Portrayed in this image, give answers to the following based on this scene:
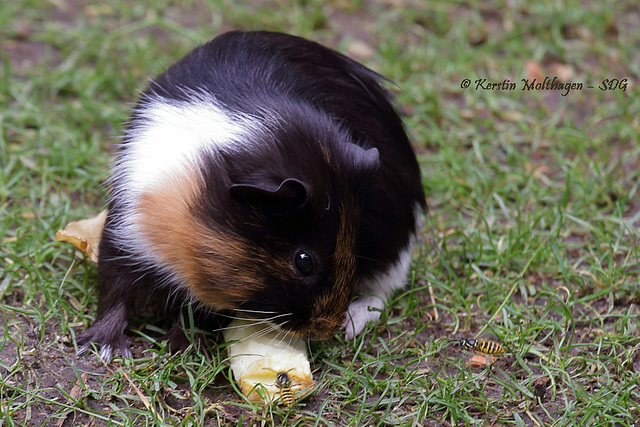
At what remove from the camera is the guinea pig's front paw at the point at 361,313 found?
4.56m

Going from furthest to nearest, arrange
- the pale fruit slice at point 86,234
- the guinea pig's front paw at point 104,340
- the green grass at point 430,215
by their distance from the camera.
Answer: the pale fruit slice at point 86,234
the guinea pig's front paw at point 104,340
the green grass at point 430,215

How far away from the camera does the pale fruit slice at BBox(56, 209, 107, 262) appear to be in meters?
Answer: 4.70

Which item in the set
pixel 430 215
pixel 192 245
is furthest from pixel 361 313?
pixel 430 215

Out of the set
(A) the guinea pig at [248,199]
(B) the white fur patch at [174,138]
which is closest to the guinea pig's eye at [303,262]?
(A) the guinea pig at [248,199]

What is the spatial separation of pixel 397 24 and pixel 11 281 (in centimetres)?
480

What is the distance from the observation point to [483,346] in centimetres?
445

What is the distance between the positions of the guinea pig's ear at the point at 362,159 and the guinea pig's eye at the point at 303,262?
55 cm

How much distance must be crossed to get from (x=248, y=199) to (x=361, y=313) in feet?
4.25

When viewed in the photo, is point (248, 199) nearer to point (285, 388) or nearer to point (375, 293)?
point (285, 388)

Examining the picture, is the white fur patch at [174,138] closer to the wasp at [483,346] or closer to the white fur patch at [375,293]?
the white fur patch at [375,293]

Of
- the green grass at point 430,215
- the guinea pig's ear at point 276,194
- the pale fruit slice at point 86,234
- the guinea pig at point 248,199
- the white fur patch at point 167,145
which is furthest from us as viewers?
the pale fruit slice at point 86,234

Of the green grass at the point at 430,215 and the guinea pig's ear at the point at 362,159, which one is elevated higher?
the guinea pig's ear at the point at 362,159

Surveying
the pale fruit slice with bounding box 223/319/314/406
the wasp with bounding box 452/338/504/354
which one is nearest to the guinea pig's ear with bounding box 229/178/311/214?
the pale fruit slice with bounding box 223/319/314/406

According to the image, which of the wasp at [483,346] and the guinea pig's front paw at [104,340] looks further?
the wasp at [483,346]
